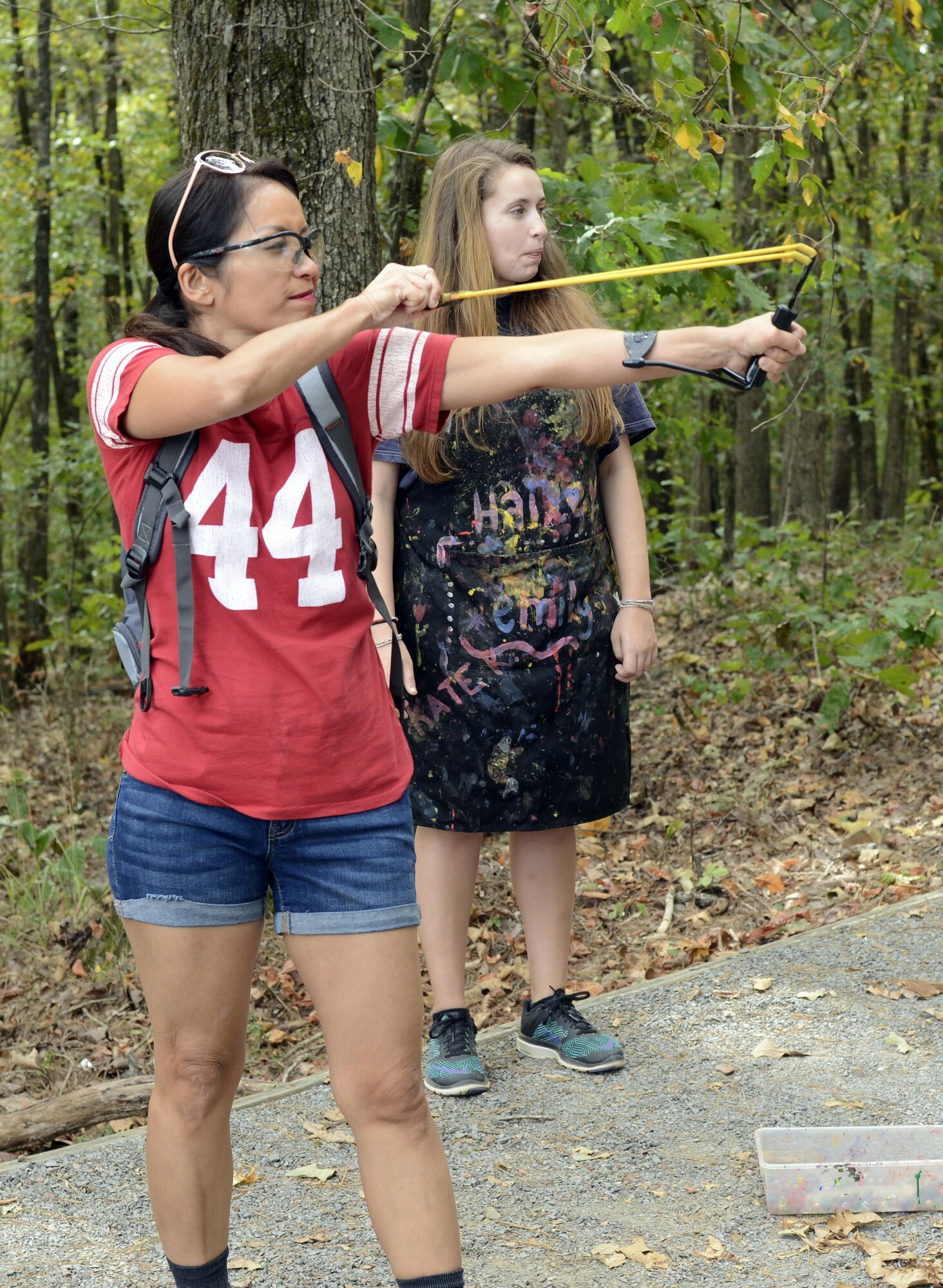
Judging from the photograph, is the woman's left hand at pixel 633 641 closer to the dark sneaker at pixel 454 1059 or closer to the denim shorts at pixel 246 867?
the dark sneaker at pixel 454 1059

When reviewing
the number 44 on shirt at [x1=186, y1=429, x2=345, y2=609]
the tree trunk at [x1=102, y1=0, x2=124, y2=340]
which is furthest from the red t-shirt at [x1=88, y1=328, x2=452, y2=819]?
the tree trunk at [x1=102, y1=0, x2=124, y2=340]

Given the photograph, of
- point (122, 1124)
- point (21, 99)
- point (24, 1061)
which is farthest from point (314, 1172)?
point (21, 99)

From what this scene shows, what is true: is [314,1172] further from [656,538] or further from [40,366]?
[40,366]

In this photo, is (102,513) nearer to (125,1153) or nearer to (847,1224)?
(125,1153)

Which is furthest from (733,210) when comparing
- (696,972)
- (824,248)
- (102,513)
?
(696,972)

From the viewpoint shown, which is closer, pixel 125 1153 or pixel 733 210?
pixel 125 1153

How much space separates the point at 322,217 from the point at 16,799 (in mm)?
3331

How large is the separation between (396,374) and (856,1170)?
6.23ft

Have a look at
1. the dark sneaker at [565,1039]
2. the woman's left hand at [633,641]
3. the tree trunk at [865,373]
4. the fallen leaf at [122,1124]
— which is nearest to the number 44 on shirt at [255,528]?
the woman's left hand at [633,641]

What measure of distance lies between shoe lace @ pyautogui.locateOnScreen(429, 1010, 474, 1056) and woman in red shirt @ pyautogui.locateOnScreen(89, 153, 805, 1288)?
4.68 ft

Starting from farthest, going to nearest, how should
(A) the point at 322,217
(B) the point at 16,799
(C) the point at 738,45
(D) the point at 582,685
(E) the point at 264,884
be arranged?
(B) the point at 16,799 → (C) the point at 738,45 → (A) the point at 322,217 → (D) the point at 582,685 → (E) the point at 264,884

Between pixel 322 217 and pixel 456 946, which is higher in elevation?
pixel 322 217

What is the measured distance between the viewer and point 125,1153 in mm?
3332

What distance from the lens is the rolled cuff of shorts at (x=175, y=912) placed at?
202 cm
